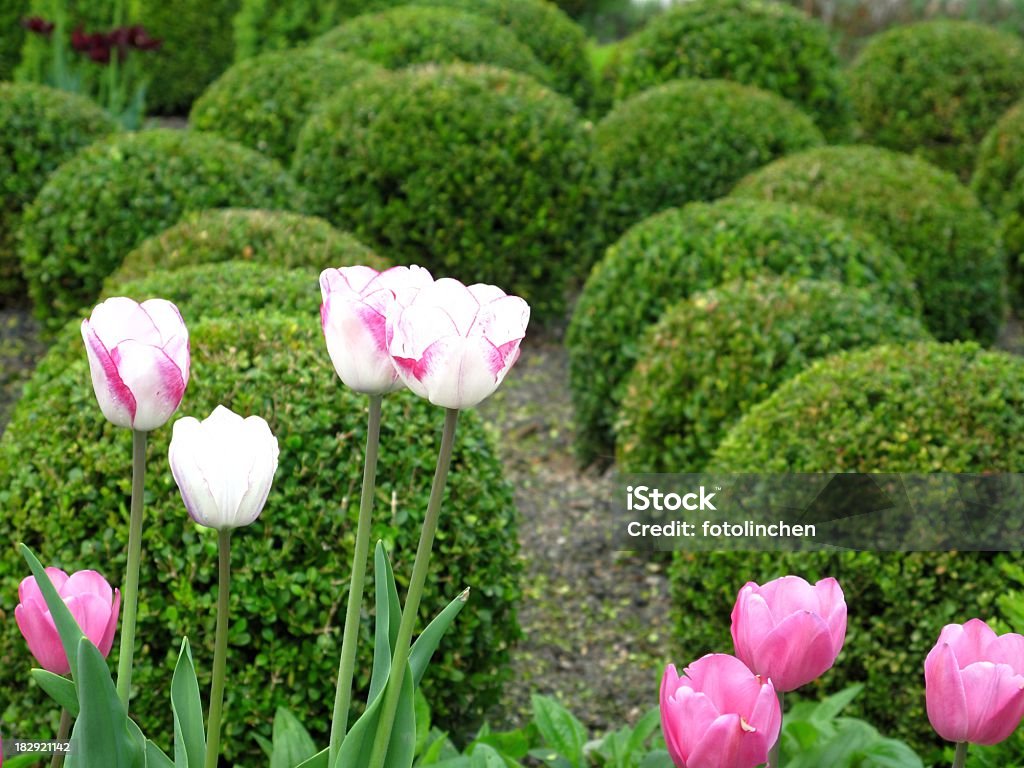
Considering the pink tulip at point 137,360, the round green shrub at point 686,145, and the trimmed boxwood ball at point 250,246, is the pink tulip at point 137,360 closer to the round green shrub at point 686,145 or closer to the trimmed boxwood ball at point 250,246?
the trimmed boxwood ball at point 250,246

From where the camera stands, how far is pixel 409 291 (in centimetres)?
132

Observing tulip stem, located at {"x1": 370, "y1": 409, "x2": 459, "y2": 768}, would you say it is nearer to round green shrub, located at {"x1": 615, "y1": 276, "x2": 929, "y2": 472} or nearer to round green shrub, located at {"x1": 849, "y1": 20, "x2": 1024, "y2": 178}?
round green shrub, located at {"x1": 615, "y1": 276, "x2": 929, "y2": 472}

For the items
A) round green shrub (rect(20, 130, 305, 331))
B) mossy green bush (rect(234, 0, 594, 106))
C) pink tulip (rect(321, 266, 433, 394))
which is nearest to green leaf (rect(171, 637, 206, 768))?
pink tulip (rect(321, 266, 433, 394))

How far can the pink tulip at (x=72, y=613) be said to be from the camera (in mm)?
1438

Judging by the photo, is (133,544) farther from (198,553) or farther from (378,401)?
(198,553)

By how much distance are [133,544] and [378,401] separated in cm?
31

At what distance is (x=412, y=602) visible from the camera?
1.31 m

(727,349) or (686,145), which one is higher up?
(686,145)

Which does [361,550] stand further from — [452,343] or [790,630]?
[790,630]

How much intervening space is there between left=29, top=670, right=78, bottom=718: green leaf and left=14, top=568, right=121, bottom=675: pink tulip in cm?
3

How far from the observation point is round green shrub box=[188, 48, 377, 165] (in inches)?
269

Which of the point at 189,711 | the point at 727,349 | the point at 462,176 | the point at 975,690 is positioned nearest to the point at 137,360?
the point at 189,711
